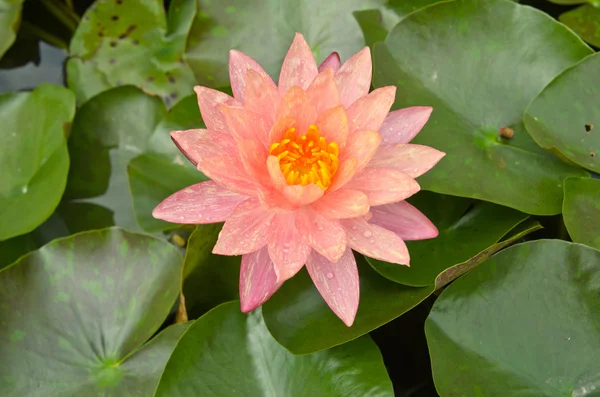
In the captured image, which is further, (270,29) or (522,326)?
(270,29)

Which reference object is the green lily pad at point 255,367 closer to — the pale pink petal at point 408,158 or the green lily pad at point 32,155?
the pale pink petal at point 408,158

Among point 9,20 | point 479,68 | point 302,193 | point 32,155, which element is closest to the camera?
point 302,193

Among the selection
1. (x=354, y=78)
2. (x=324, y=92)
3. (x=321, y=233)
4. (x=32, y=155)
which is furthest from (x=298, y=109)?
(x=32, y=155)

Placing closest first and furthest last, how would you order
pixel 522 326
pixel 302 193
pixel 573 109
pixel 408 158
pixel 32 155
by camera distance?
pixel 302 193 → pixel 408 158 → pixel 522 326 → pixel 573 109 → pixel 32 155

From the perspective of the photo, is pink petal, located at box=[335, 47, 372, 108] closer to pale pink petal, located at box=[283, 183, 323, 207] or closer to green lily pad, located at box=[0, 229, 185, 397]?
pale pink petal, located at box=[283, 183, 323, 207]

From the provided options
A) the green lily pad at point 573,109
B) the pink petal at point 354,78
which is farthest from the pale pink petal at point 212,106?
the green lily pad at point 573,109

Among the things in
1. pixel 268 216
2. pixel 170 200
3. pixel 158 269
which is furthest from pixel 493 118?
pixel 158 269

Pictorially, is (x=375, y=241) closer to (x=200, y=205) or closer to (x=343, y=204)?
(x=343, y=204)

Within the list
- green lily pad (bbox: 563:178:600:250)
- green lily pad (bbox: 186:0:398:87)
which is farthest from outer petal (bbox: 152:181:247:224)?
green lily pad (bbox: 563:178:600:250)
